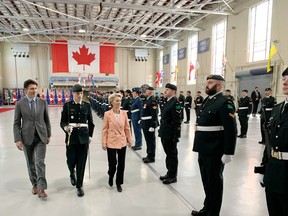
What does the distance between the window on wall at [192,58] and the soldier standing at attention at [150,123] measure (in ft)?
46.5

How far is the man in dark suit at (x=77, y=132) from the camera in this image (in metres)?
2.96

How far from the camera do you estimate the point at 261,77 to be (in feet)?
39.9

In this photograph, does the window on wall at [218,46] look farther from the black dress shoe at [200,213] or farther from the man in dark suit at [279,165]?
the man in dark suit at [279,165]

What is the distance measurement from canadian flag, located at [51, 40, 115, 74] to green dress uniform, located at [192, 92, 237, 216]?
66.2 ft

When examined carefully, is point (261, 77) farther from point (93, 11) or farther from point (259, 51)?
point (93, 11)

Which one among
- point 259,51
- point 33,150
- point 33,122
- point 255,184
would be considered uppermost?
point 259,51

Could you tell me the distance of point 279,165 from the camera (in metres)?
1.59

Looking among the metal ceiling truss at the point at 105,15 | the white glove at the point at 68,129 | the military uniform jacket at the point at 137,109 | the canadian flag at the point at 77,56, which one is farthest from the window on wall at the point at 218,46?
the white glove at the point at 68,129

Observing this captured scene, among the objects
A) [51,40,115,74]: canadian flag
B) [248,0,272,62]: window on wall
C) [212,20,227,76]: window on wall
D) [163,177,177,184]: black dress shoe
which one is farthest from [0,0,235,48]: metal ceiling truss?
[163,177,177,184]: black dress shoe

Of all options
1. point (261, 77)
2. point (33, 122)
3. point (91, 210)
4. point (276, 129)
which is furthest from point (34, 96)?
point (261, 77)

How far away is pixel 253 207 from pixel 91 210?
1972 mm

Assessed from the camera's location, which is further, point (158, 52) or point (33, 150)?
point (158, 52)

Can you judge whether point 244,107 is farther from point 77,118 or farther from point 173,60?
point 173,60

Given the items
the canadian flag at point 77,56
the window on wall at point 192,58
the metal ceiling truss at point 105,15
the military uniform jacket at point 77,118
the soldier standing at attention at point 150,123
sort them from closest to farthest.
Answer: the military uniform jacket at point 77,118
the soldier standing at attention at point 150,123
the metal ceiling truss at point 105,15
the window on wall at point 192,58
the canadian flag at point 77,56
